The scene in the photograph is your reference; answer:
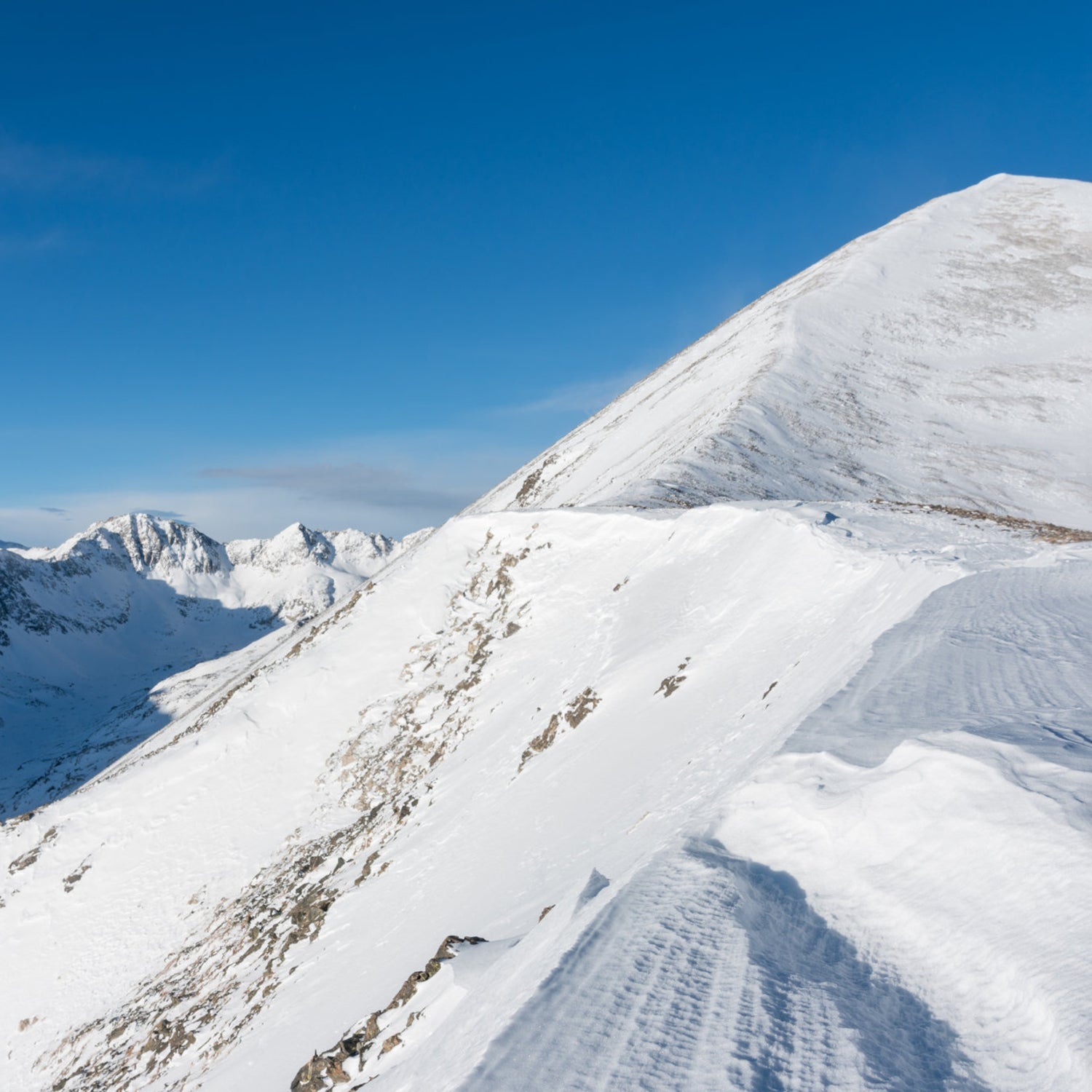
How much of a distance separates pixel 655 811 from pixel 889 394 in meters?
38.8

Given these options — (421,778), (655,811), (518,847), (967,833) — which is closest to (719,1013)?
(967,833)

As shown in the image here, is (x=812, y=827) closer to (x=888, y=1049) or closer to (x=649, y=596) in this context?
(x=888, y=1049)

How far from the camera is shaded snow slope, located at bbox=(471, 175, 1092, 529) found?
30922 mm

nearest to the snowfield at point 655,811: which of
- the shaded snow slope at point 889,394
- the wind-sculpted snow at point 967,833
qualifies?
the wind-sculpted snow at point 967,833

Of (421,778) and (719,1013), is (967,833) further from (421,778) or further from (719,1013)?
(421,778)

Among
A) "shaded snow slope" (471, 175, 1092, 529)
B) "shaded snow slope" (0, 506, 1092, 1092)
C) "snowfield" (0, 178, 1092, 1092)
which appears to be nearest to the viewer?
"snowfield" (0, 178, 1092, 1092)

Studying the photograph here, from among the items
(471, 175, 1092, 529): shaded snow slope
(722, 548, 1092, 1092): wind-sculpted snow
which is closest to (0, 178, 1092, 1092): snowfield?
(722, 548, 1092, 1092): wind-sculpted snow

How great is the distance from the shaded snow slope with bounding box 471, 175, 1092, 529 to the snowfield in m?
0.37

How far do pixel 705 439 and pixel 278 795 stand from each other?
821 inches

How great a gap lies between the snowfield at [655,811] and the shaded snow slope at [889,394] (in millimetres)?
373

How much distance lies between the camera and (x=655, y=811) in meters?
8.59

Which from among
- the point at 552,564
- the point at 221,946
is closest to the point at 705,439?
the point at 552,564

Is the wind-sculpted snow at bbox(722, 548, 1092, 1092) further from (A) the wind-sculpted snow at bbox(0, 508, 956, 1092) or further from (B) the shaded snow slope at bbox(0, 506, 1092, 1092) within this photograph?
(A) the wind-sculpted snow at bbox(0, 508, 956, 1092)

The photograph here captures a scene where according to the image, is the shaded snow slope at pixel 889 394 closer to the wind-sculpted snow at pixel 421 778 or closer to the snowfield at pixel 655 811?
the snowfield at pixel 655 811
